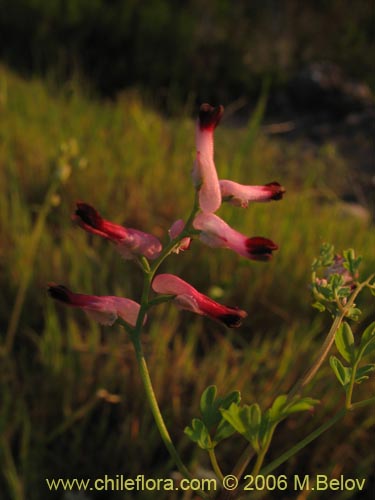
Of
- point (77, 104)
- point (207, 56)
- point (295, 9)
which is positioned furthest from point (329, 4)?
point (77, 104)

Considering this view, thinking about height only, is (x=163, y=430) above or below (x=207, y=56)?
above

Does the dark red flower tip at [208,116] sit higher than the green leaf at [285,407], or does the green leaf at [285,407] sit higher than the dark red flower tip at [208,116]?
the dark red flower tip at [208,116]

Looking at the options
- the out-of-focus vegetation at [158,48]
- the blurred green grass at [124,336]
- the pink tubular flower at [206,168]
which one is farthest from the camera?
the out-of-focus vegetation at [158,48]

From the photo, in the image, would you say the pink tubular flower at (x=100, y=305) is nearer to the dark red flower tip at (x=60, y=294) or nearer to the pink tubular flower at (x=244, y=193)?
the dark red flower tip at (x=60, y=294)

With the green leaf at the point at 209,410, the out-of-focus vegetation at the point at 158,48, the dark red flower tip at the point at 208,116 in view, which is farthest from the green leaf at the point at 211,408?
the out-of-focus vegetation at the point at 158,48

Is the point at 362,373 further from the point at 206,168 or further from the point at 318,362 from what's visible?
the point at 206,168

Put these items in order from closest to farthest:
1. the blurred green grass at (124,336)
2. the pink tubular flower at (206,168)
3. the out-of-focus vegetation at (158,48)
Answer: the pink tubular flower at (206,168)
the blurred green grass at (124,336)
the out-of-focus vegetation at (158,48)

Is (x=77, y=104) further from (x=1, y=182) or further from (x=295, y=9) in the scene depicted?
(x=295, y=9)
